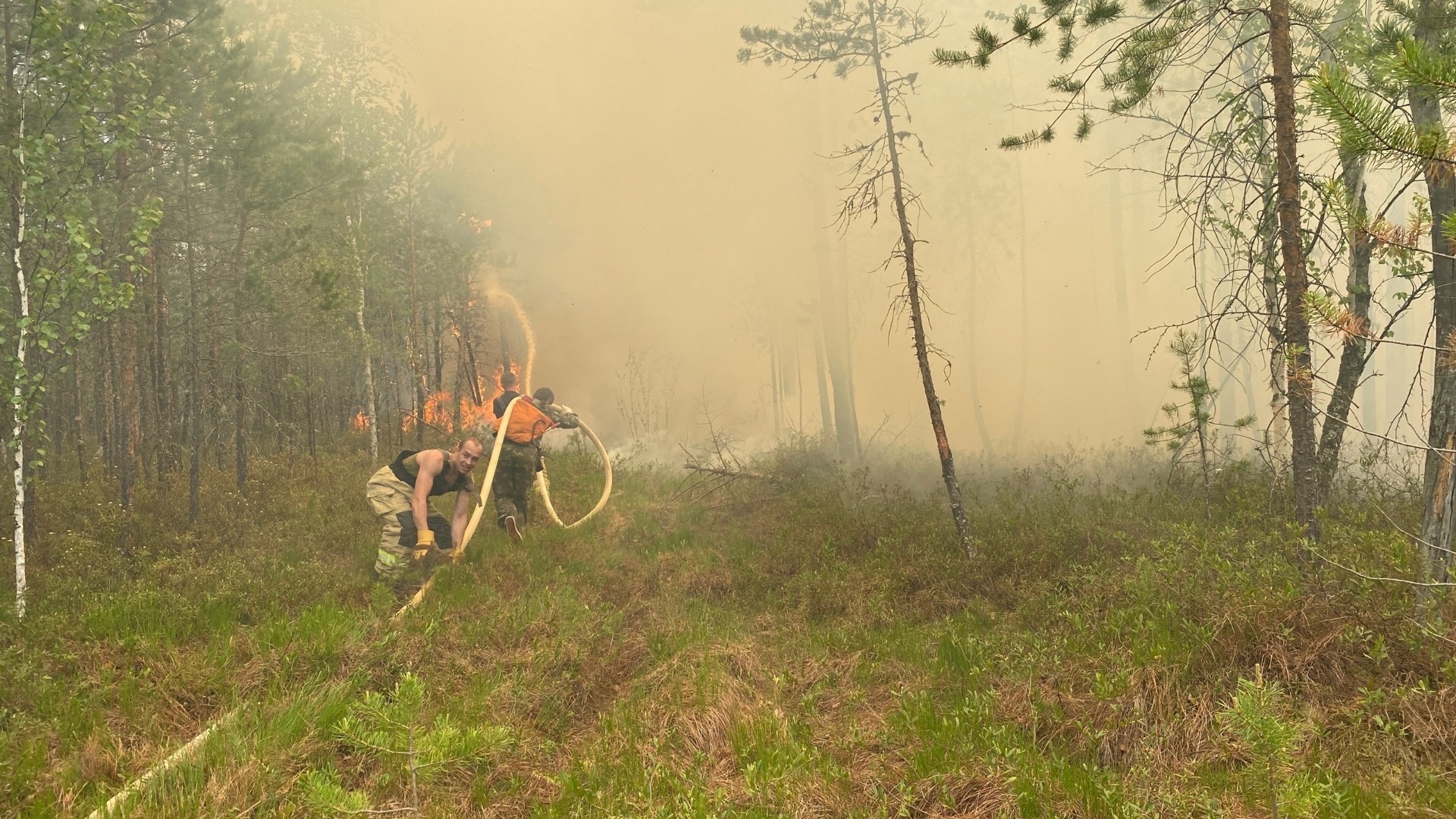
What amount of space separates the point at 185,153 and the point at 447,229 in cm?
1045

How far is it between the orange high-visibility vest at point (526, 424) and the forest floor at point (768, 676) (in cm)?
194

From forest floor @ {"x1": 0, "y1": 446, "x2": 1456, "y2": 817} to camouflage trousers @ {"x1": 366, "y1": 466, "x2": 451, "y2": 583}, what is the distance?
1.17 ft

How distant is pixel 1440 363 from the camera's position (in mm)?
3941

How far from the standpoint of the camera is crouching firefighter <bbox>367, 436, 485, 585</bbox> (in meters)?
7.23

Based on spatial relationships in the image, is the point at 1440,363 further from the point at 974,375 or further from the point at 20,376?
the point at 974,375

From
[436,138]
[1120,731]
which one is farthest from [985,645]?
[436,138]

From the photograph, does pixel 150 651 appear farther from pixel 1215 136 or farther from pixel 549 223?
pixel 549 223

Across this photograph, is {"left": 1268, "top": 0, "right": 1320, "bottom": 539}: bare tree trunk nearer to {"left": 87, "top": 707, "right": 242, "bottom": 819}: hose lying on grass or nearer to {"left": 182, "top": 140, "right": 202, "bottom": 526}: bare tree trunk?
{"left": 87, "top": 707, "right": 242, "bottom": 819}: hose lying on grass

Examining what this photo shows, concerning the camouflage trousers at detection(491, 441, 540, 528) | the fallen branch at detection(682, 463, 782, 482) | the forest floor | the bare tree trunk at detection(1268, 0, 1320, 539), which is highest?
the bare tree trunk at detection(1268, 0, 1320, 539)

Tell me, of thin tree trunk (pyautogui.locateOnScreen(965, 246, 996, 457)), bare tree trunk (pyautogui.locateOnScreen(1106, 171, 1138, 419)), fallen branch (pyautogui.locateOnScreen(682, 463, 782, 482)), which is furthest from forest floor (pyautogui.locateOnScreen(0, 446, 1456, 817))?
bare tree trunk (pyautogui.locateOnScreen(1106, 171, 1138, 419))

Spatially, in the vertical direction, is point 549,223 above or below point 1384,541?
above

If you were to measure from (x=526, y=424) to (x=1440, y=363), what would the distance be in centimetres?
929

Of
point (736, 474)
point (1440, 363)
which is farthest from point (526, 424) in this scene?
point (1440, 363)

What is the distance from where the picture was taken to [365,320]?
56.4ft
